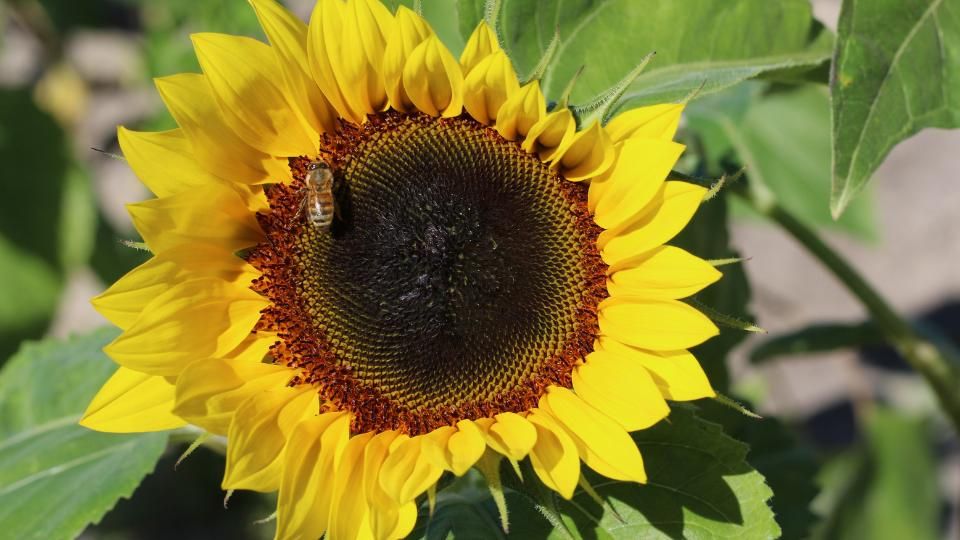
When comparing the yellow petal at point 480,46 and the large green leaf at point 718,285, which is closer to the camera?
the yellow petal at point 480,46

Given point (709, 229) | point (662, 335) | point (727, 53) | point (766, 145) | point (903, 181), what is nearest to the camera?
point (662, 335)

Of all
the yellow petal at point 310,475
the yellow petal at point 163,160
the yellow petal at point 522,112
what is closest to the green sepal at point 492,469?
the yellow petal at point 310,475

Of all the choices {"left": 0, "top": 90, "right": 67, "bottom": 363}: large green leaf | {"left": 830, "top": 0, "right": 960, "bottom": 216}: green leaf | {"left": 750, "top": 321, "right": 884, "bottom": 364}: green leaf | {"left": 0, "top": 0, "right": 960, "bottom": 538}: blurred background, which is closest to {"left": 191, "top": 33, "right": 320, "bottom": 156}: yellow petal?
{"left": 830, "top": 0, "right": 960, "bottom": 216}: green leaf

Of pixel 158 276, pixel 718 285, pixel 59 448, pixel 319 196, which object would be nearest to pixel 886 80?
pixel 718 285

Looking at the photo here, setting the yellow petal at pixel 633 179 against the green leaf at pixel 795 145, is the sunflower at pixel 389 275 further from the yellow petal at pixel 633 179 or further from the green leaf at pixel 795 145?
the green leaf at pixel 795 145

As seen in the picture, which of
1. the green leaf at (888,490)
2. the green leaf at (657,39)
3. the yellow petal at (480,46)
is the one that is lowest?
the green leaf at (888,490)

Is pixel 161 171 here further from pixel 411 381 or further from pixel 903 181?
pixel 903 181

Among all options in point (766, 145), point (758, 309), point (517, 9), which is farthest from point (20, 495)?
point (758, 309)

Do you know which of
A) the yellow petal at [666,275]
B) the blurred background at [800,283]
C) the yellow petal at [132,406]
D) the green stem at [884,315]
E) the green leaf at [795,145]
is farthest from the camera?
the blurred background at [800,283]
